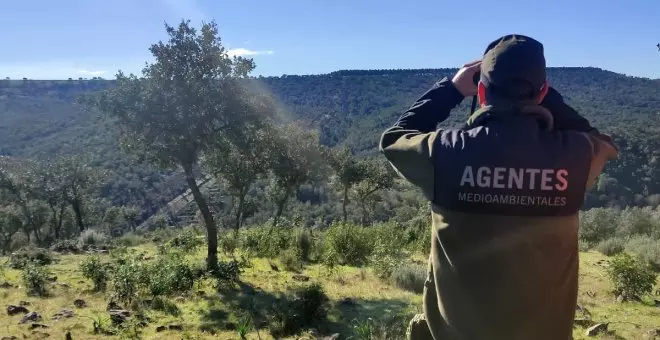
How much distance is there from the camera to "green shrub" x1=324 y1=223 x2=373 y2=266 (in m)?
13.1

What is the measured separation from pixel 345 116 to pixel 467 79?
363 ft

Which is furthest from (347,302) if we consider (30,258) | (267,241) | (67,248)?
(67,248)

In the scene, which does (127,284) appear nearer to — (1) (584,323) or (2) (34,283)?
(2) (34,283)

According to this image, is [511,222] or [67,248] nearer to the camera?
[511,222]

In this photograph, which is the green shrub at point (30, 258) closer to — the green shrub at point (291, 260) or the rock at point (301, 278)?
the green shrub at point (291, 260)

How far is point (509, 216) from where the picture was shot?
1575 millimetres

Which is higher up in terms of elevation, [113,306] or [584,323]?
[584,323]

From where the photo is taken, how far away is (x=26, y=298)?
31.6 ft

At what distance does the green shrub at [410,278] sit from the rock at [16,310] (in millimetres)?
6457

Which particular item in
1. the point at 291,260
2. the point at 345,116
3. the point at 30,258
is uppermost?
the point at 345,116

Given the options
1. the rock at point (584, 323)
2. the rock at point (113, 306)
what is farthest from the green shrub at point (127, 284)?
the rock at point (584, 323)

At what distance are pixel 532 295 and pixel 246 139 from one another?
11.4m

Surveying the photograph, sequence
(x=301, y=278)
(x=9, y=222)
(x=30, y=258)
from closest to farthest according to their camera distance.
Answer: (x=301, y=278)
(x=30, y=258)
(x=9, y=222)

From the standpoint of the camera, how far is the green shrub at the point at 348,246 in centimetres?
1315
